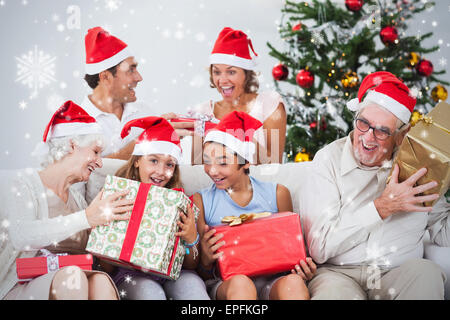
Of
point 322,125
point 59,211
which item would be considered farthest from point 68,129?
point 322,125

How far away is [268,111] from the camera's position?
2756 millimetres

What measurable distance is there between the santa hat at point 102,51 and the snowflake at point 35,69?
0.82 m

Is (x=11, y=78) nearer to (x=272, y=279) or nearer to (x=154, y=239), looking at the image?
(x=154, y=239)

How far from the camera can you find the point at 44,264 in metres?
1.61

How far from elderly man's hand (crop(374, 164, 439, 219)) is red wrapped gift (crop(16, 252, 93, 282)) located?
118cm

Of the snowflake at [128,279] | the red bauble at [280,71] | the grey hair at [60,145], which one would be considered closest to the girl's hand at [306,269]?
the snowflake at [128,279]

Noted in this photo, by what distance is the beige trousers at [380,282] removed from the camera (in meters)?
1.63

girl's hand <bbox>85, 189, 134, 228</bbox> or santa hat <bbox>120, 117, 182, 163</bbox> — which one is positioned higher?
santa hat <bbox>120, 117, 182, 163</bbox>

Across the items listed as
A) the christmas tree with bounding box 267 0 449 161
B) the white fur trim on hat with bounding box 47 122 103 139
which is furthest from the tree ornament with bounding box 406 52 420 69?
the white fur trim on hat with bounding box 47 122 103 139

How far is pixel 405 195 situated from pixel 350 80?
1942 millimetres

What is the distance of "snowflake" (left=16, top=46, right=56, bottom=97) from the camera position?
10.5 feet

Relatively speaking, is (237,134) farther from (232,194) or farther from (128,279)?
(128,279)

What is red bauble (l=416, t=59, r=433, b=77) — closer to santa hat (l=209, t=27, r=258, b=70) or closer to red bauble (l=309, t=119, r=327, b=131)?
red bauble (l=309, t=119, r=327, b=131)

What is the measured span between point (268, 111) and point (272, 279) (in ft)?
3.89
